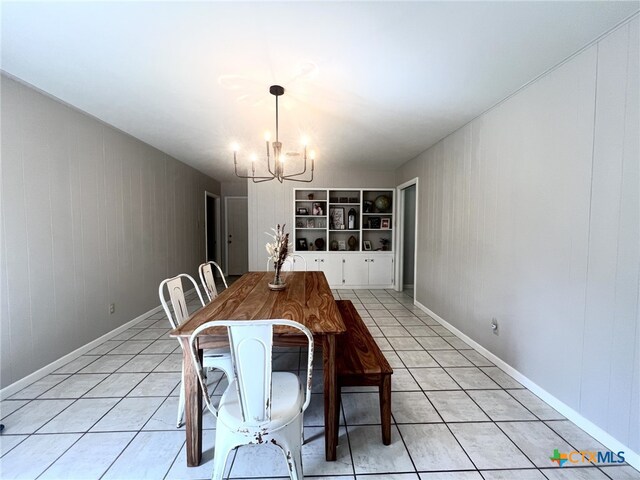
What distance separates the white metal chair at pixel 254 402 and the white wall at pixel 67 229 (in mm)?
1983

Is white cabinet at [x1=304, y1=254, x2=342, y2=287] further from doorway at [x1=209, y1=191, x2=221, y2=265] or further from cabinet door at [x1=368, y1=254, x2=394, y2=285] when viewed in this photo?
doorway at [x1=209, y1=191, x2=221, y2=265]

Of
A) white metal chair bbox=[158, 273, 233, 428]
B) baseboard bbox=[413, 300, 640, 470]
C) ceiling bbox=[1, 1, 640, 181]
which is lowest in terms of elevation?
baseboard bbox=[413, 300, 640, 470]

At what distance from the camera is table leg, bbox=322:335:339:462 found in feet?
Result: 4.42

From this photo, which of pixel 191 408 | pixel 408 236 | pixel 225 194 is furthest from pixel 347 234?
pixel 191 408

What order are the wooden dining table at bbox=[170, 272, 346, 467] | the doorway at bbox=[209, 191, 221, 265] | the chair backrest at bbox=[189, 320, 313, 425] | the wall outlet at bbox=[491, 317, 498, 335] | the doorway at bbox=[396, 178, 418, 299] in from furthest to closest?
the doorway at bbox=[209, 191, 221, 265], the doorway at bbox=[396, 178, 418, 299], the wall outlet at bbox=[491, 317, 498, 335], the wooden dining table at bbox=[170, 272, 346, 467], the chair backrest at bbox=[189, 320, 313, 425]

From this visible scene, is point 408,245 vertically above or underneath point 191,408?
above

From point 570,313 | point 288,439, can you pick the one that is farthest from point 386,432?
point 570,313

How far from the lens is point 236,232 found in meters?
6.59

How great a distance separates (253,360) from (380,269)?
4.37 metres

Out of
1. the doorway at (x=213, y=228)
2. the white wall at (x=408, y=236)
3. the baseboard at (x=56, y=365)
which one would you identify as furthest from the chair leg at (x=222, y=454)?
the doorway at (x=213, y=228)

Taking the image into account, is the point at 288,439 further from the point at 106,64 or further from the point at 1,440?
the point at 106,64

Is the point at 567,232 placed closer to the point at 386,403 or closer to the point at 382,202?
the point at 386,403

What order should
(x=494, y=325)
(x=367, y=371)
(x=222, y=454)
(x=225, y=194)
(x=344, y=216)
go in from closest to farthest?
(x=222, y=454), (x=367, y=371), (x=494, y=325), (x=344, y=216), (x=225, y=194)

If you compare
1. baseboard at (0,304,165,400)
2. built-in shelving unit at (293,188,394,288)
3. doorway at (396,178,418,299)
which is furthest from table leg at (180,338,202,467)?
doorway at (396,178,418,299)
